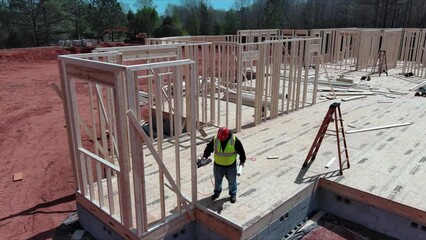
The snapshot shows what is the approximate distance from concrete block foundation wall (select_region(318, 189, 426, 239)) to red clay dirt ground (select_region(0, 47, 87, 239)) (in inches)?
Result: 185

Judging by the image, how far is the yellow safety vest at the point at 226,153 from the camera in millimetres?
4711

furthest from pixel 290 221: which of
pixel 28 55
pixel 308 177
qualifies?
pixel 28 55

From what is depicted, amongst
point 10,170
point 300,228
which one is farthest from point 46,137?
point 300,228

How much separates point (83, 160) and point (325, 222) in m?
4.05

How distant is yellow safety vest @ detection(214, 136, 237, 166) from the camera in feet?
15.5

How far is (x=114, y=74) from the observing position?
12.2 feet

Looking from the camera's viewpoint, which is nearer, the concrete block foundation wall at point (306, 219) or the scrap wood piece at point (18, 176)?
the concrete block foundation wall at point (306, 219)

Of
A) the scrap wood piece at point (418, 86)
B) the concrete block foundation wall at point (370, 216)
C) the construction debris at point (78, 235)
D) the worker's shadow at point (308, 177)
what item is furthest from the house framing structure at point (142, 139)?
the scrap wood piece at point (418, 86)

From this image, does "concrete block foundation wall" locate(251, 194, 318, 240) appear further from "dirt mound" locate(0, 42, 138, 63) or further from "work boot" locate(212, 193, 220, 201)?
"dirt mound" locate(0, 42, 138, 63)

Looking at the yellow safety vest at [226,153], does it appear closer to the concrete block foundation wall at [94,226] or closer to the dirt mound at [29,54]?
the concrete block foundation wall at [94,226]

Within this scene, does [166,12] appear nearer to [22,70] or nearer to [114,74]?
[22,70]

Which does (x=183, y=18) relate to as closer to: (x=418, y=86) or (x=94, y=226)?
(x=418, y=86)

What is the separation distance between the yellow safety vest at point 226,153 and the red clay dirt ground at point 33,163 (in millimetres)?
3128

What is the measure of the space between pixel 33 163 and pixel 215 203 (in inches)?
231
